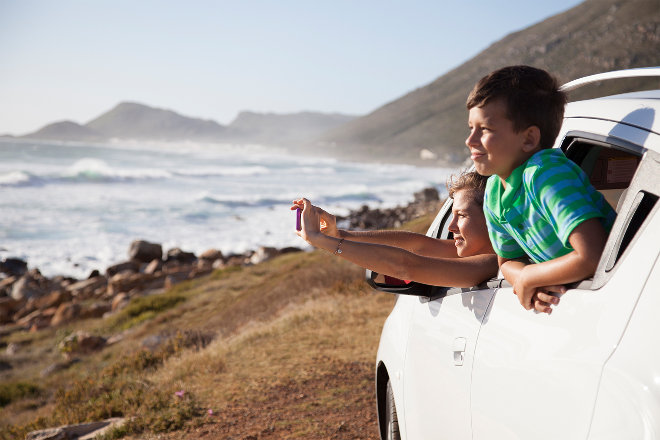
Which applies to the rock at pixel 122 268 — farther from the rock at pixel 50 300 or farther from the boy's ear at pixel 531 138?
the boy's ear at pixel 531 138

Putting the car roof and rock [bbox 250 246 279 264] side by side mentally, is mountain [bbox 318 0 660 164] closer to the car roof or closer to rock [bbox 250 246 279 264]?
rock [bbox 250 246 279 264]

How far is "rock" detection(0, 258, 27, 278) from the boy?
89.2ft

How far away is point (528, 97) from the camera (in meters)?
2.11

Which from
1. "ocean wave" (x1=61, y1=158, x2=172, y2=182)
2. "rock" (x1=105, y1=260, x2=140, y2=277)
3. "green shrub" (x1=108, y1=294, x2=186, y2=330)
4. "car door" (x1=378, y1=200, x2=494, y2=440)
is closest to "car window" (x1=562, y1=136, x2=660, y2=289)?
"car door" (x1=378, y1=200, x2=494, y2=440)

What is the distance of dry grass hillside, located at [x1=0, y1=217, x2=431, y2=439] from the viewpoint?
5.97m

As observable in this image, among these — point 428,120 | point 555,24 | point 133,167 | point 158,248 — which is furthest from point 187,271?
point 555,24

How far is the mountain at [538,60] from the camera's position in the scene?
123 m

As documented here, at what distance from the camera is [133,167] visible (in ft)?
244

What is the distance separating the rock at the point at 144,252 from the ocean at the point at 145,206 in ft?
5.03

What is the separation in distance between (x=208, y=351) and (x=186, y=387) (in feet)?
5.48

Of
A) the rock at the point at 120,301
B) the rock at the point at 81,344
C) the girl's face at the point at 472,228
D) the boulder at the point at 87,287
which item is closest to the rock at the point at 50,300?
the boulder at the point at 87,287

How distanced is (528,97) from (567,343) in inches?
32.0

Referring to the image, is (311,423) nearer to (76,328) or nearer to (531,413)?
(531,413)

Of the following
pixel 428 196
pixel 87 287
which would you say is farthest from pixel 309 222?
pixel 428 196
